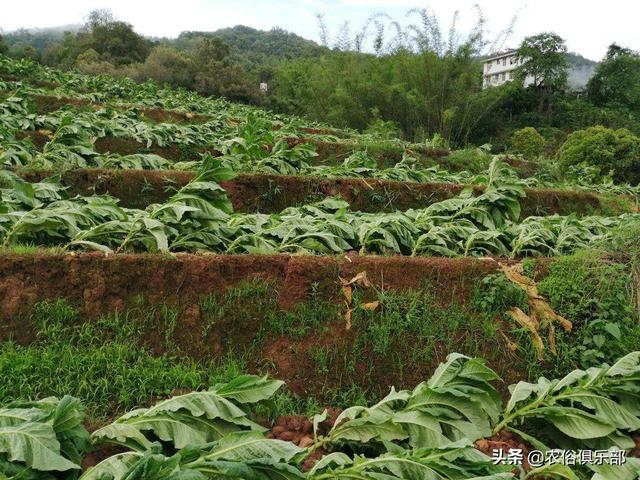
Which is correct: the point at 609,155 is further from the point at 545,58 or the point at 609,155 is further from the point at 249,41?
the point at 249,41

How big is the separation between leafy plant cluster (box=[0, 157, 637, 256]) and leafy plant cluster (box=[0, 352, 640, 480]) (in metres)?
1.61

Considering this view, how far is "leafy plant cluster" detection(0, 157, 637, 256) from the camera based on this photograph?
4301mm

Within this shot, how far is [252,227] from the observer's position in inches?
190

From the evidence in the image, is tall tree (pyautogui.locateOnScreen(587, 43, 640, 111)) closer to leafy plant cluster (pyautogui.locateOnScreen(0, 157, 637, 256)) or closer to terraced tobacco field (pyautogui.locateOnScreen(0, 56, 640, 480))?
leafy plant cluster (pyautogui.locateOnScreen(0, 157, 637, 256))

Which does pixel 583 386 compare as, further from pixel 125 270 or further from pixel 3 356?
pixel 3 356

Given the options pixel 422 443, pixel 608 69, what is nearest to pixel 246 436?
pixel 422 443

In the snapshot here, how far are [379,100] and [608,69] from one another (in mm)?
27791

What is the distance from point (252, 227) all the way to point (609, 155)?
14776 millimetres

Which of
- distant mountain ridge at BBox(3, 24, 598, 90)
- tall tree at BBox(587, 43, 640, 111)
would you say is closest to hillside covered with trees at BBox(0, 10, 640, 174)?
tall tree at BBox(587, 43, 640, 111)

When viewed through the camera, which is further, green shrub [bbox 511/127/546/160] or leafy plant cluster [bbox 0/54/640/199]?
green shrub [bbox 511/127/546/160]

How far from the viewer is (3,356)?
3.25m

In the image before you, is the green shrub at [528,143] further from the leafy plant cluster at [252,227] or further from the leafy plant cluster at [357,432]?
the leafy plant cluster at [357,432]

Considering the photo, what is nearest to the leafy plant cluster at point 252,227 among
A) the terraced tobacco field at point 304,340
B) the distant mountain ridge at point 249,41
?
the terraced tobacco field at point 304,340

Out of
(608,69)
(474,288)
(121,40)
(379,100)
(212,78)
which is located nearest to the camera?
(474,288)
